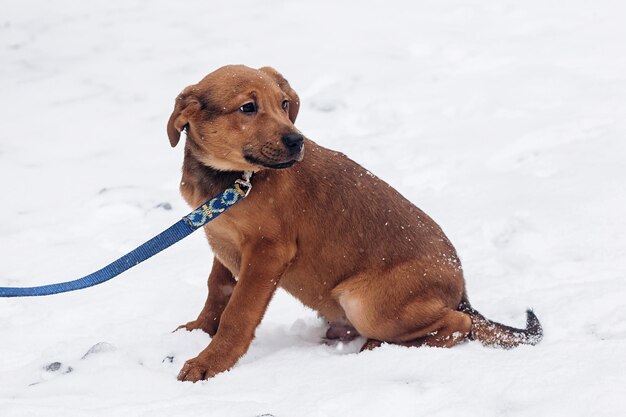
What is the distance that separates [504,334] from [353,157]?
11.6 ft

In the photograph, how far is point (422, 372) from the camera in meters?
3.77

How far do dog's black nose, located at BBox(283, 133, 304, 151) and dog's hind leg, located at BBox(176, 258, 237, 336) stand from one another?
102cm

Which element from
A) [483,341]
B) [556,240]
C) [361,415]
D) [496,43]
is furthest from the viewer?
[496,43]

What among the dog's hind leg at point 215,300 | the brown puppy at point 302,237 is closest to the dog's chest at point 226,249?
the brown puppy at point 302,237

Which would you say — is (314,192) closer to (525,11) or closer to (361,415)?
(361,415)

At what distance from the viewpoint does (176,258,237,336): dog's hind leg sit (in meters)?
4.82

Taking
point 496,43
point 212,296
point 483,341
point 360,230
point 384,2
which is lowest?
point 483,341

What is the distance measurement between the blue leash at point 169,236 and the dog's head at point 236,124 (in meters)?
0.15

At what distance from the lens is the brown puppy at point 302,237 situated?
4.28 metres

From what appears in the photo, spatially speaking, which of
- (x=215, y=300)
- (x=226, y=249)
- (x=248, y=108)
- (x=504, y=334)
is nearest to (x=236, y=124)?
(x=248, y=108)

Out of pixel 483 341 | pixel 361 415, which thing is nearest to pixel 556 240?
pixel 483 341

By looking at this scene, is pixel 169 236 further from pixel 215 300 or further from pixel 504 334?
pixel 504 334

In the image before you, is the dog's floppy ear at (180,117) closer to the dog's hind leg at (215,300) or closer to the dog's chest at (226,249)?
the dog's chest at (226,249)

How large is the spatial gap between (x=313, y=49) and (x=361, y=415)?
7213 mm
